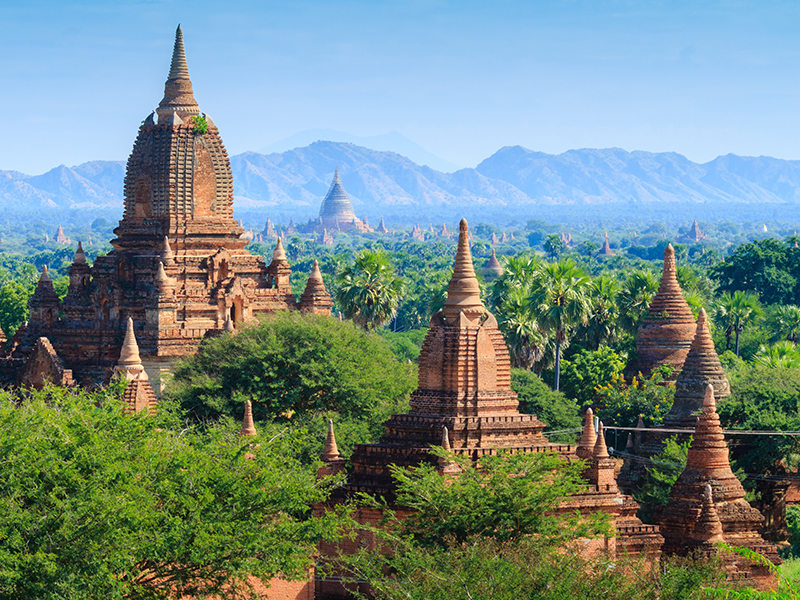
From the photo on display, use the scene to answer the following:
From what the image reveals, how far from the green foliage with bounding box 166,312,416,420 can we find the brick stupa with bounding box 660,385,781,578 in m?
10.4

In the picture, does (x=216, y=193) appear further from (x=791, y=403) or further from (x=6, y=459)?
(x=6, y=459)

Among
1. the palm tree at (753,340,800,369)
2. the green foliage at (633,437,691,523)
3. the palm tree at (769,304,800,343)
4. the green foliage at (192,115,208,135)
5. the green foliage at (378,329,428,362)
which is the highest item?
the green foliage at (192,115,208,135)

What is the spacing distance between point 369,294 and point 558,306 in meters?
8.86

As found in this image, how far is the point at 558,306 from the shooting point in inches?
2477

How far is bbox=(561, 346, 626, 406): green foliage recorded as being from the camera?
61.1m

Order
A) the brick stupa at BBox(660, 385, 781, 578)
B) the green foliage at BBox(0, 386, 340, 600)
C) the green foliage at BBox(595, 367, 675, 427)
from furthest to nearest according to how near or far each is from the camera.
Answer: the green foliage at BBox(595, 367, 675, 427) < the brick stupa at BBox(660, 385, 781, 578) < the green foliage at BBox(0, 386, 340, 600)

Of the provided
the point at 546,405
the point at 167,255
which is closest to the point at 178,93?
the point at 167,255

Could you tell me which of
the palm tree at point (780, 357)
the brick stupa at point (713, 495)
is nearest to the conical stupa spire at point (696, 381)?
the palm tree at point (780, 357)

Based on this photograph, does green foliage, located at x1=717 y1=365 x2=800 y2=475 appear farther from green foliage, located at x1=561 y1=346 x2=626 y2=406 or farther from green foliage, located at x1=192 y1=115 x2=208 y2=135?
green foliage, located at x1=192 y1=115 x2=208 y2=135

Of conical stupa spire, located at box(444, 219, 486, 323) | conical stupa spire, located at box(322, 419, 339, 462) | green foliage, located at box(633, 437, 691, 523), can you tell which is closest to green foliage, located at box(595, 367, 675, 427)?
green foliage, located at box(633, 437, 691, 523)

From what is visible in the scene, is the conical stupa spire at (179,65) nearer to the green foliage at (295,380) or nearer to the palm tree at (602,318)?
the green foliage at (295,380)

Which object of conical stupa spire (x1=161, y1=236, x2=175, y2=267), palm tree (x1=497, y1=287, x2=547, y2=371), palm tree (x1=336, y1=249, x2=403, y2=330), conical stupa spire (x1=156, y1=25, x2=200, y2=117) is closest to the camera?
conical stupa spire (x1=161, y1=236, x2=175, y2=267)

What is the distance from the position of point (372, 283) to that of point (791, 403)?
2320cm

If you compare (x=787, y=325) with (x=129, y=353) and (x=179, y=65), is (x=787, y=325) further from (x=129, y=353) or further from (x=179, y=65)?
(x=129, y=353)
